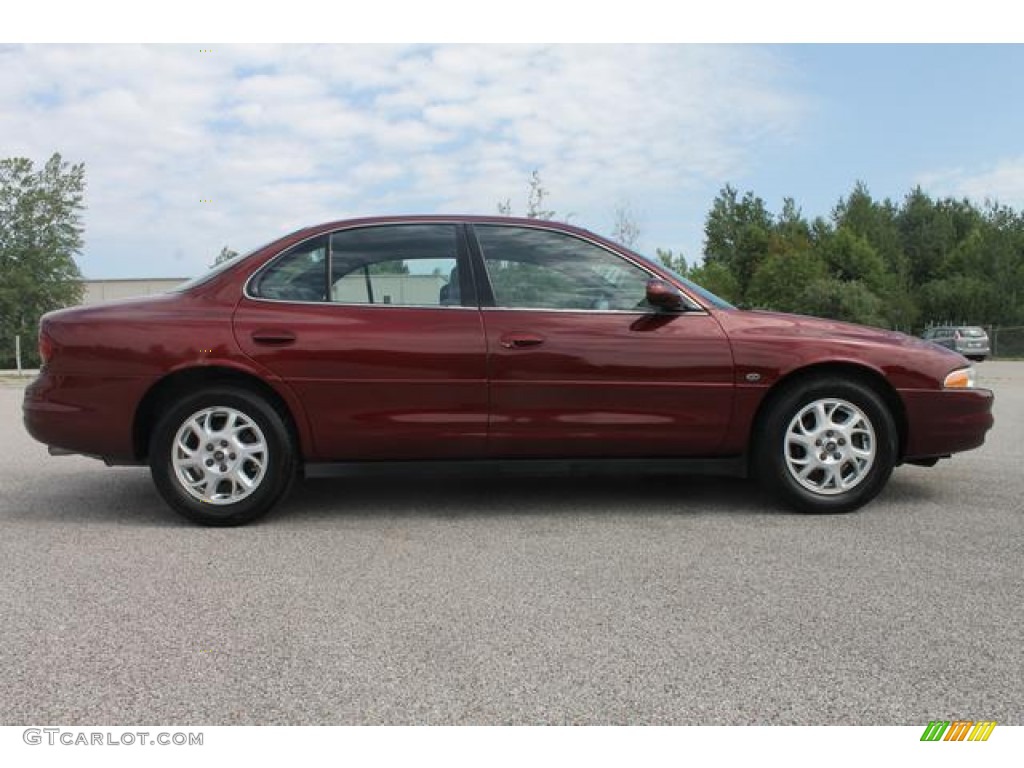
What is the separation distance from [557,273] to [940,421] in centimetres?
222

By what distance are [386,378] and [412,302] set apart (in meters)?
0.44

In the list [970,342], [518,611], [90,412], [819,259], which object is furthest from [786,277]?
[518,611]

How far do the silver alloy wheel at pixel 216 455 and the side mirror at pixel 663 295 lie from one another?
2122mm

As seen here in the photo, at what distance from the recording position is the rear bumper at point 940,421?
15.0 ft

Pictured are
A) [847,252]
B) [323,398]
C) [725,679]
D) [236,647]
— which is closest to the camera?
[725,679]

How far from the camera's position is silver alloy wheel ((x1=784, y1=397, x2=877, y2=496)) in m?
4.50

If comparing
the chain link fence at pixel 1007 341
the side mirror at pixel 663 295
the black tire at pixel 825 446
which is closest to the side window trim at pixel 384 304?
the side mirror at pixel 663 295

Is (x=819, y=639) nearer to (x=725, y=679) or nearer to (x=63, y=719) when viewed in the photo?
(x=725, y=679)

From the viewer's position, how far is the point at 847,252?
6178 cm

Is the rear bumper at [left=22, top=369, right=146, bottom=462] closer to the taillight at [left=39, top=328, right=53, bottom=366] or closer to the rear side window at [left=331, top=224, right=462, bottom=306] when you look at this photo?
the taillight at [left=39, top=328, right=53, bottom=366]

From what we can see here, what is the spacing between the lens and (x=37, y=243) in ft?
148

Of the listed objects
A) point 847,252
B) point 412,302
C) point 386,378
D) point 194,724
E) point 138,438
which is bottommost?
point 194,724

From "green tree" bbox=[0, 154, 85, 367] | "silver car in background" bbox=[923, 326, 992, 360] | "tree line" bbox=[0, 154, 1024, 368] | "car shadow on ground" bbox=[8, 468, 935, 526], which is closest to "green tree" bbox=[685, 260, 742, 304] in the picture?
"tree line" bbox=[0, 154, 1024, 368]

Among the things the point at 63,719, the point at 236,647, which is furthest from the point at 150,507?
the point at 63,719
